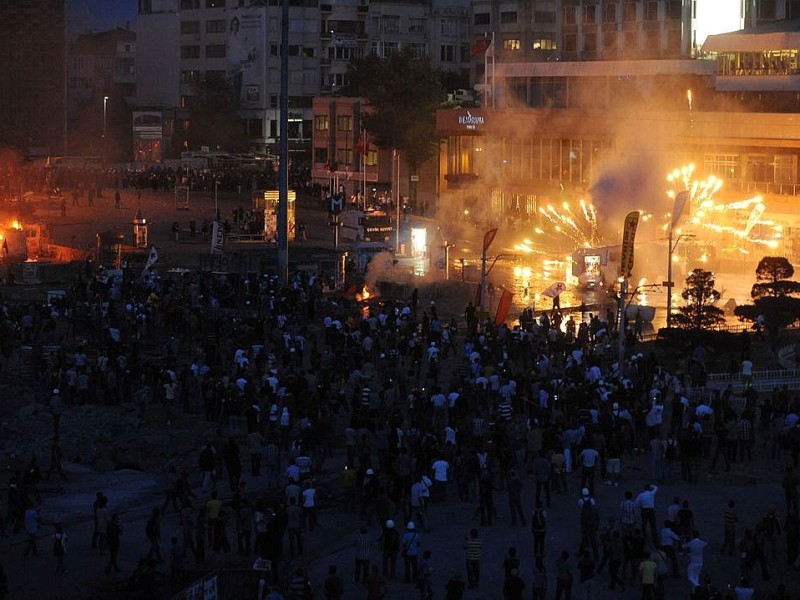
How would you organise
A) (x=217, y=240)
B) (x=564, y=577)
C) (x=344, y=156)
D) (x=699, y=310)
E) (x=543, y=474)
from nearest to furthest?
(x=564, y=577) < (x=543, y=474) < (x=699, y=310) < (x=217, y=240) < (x=344, y=156)

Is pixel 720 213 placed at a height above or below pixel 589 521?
above

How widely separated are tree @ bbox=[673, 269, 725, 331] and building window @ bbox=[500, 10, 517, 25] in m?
65.3

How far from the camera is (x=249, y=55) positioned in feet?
359

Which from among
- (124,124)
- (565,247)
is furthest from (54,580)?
(124,124)

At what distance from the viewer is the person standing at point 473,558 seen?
20844 mm

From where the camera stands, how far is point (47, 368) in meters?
33.8

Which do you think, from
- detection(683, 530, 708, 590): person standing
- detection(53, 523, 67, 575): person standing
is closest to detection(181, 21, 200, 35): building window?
detection(53, 523, 67, 575): person standing

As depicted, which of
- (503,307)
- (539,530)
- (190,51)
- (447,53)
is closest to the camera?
(539,530)

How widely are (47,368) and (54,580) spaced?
12220 mm

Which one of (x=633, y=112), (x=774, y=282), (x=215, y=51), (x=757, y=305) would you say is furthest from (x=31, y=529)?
(x=215, y=51)

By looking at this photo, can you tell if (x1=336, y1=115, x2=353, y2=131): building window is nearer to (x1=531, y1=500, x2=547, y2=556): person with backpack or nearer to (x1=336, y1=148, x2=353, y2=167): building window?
(x1=336, y1=148, x2=353, y2=167): building window

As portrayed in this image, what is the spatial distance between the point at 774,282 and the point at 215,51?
79.6 metres

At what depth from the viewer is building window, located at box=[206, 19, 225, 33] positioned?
115062 millimetres

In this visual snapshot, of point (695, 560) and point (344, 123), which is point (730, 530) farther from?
point (344, 123)
